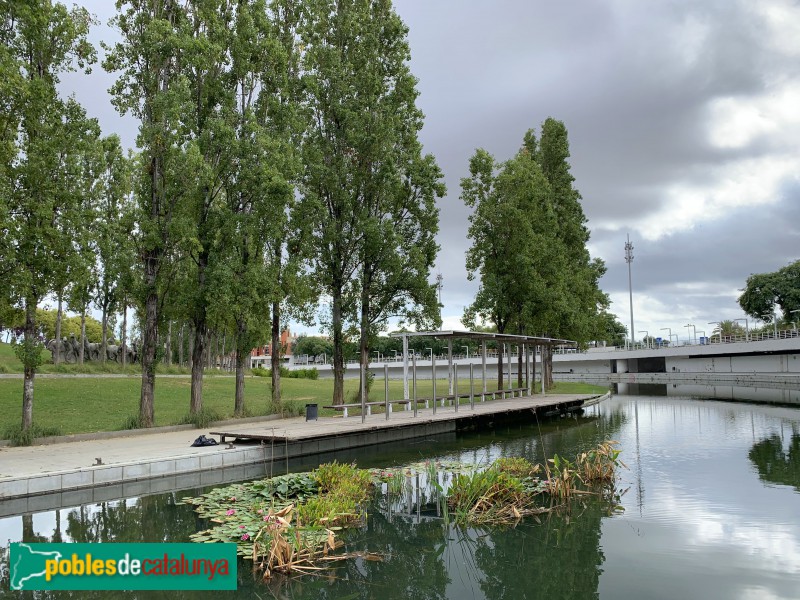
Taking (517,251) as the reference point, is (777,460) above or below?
below

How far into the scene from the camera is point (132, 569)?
7148mm

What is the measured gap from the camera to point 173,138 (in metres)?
18.6

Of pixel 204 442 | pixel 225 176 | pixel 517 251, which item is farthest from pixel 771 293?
pixel 204 442

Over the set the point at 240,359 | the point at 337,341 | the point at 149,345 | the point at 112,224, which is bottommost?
the point at 240,359

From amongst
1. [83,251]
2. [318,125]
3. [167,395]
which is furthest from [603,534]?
[167,395]

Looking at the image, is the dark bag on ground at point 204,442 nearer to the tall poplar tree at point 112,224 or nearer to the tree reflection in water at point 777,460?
the tall poplar tree at point 112,224

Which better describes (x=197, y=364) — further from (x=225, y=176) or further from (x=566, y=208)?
(x=566, y=208)

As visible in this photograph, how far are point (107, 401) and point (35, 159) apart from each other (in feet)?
41.7

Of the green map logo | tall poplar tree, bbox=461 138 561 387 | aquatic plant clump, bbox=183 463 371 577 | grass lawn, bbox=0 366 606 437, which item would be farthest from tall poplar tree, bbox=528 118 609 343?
Answer: the green map logo

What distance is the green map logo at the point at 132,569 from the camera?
7.19m

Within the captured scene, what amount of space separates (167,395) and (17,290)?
15.1 meters

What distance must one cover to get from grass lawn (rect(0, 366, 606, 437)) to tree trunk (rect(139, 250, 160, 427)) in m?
0.90

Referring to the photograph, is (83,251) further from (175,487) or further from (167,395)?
(167,395)

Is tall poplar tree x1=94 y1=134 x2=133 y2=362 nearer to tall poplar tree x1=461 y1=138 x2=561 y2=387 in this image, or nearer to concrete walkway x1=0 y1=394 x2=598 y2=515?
concrete walkway x1=0 y1=394 x2=598 y2=515
